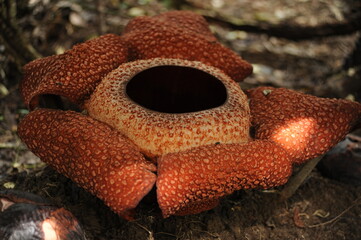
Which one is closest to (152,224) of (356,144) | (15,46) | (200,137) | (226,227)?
(226,227)

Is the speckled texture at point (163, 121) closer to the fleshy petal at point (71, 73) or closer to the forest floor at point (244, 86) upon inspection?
the fleshy petal at point (71, 73)

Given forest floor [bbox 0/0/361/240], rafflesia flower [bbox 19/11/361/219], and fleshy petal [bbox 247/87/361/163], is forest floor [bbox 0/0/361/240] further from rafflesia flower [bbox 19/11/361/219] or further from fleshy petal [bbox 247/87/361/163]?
fleshy petal [bbox 247/87/361/163]

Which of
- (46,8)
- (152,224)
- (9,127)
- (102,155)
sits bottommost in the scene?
(9,127)

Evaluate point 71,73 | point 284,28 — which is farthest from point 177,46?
point 284,28

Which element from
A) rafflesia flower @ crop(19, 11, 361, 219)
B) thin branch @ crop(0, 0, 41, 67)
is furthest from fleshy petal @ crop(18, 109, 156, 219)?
thin branch @ crop(0, 0, 41, 67)

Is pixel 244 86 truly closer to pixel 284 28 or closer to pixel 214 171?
pixel 284 28

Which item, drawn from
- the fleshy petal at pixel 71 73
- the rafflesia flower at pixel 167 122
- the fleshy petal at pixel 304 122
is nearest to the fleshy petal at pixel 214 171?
the rafflesia flower at pixel 167 122

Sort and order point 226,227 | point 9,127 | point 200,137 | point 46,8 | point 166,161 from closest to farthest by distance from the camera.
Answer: point 166,161 → point 200,137 → point 226,227 → point 9,127 → point 46,8

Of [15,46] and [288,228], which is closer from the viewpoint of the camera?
[288,228]

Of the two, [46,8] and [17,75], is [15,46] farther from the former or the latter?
[46,8]
